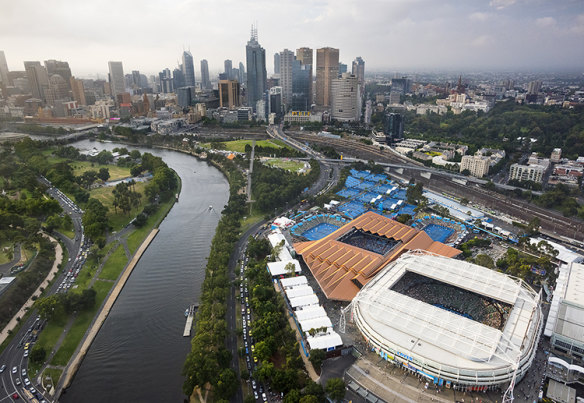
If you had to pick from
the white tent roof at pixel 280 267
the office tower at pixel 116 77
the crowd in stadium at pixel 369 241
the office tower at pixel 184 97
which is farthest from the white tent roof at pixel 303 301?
the office tower at pixel 116 77

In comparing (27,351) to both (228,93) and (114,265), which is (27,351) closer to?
(114,265)

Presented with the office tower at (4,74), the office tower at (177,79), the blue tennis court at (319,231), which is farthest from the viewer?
the office tower at (177,79)

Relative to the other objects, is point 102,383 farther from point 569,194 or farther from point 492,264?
point 569,194

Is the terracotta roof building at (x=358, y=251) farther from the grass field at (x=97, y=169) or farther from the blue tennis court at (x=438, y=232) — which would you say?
the grass field at (x=97, y=169)

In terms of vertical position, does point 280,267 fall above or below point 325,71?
below

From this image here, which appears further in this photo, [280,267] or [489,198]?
[489,198]

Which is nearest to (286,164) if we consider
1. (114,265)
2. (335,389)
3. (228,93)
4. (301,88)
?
(114,265)
